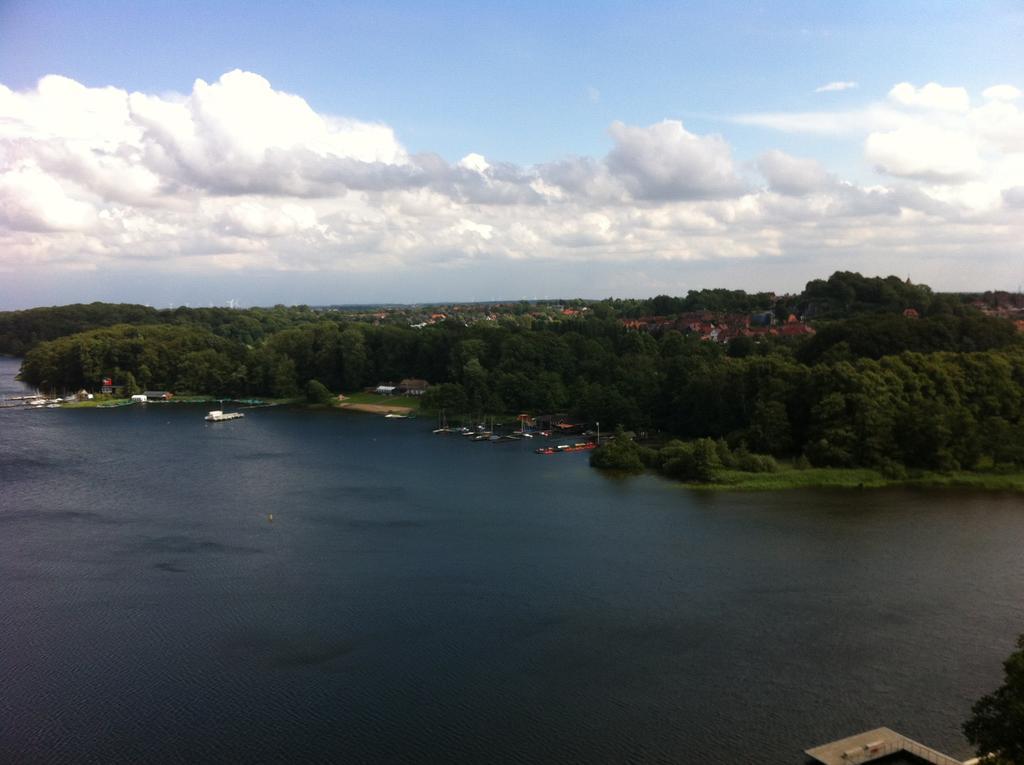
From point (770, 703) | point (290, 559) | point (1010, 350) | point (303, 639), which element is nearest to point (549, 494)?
point (290, 559)

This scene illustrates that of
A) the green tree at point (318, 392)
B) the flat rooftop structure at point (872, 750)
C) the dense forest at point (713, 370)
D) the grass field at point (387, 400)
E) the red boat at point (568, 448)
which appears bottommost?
the flat rooftop structure at point (872, 750)

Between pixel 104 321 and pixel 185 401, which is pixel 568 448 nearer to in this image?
pixel 185 401

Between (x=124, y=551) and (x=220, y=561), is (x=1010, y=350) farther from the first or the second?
(x=124, y=551)

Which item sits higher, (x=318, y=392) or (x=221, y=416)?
(x=318, y=392)

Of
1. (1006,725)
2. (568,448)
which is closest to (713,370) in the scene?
(568,448)

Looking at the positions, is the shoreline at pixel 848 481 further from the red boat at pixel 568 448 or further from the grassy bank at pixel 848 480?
the red boat at pixel 568 448

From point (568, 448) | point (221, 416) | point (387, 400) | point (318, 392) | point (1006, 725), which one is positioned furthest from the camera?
point (387, 400)

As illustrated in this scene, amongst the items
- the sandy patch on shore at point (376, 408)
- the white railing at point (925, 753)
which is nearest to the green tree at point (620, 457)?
the white railing at point (925, 753)
